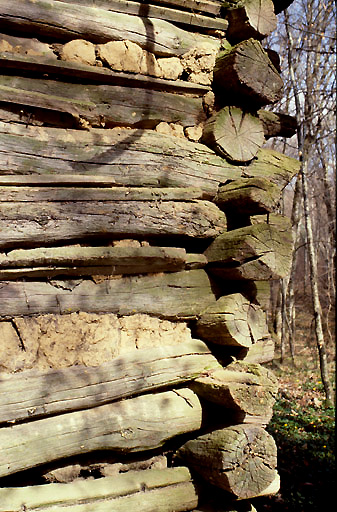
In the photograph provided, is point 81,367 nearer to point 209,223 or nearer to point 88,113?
point 209,223

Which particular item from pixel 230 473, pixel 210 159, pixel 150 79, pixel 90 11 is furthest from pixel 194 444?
pixel 90 11

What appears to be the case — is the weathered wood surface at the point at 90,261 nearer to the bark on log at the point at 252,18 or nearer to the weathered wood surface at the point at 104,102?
the weathered wood surface at the point at 104,102

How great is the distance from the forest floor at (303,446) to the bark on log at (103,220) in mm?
4351

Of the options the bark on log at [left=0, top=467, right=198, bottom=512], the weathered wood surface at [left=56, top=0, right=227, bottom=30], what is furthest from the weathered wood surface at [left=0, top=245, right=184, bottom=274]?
the weathered wood surface at [left=56, top=0, right=227, bottom=30]

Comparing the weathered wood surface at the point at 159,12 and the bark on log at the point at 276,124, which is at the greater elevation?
the weathered wood surface at the point at 159,12

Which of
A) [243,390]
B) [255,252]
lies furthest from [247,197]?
[243,390]

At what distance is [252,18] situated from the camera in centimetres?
341

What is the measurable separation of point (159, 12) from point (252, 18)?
71 centimetres

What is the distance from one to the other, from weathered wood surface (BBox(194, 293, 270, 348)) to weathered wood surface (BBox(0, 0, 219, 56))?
184 cm

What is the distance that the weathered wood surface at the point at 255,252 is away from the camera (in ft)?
9.84

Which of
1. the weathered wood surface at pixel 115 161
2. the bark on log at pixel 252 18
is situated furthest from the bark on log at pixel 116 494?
the bark on log at pixel 252 18

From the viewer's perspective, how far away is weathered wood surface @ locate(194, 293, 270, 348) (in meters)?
3.04

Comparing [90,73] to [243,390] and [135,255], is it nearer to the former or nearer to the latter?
[135,255]

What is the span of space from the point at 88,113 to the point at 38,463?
2110 mm
